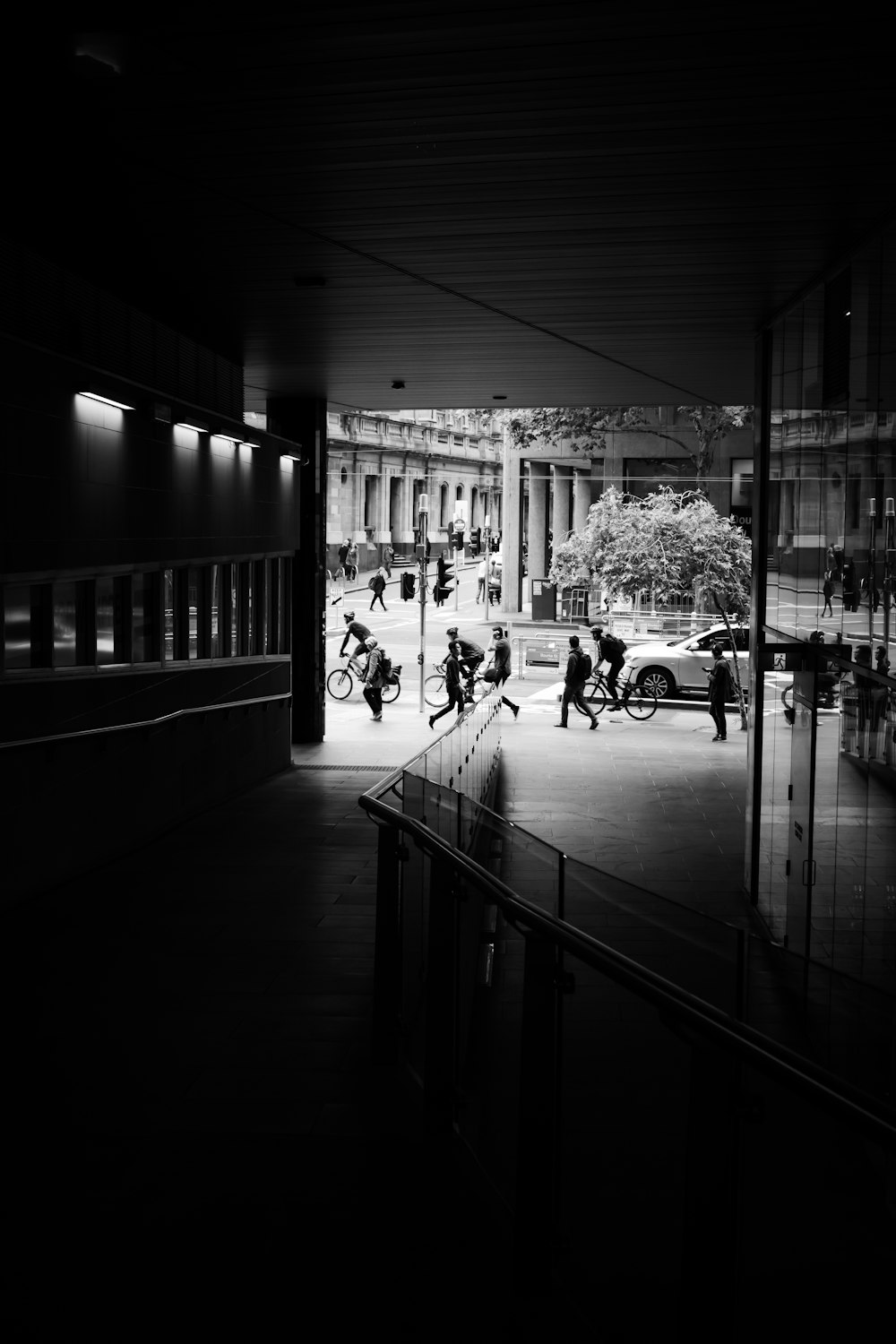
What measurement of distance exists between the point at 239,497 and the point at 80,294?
4.21 meters

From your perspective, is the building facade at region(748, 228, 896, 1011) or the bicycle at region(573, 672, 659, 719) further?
the bicycle at region(573, 672, 659, 719)

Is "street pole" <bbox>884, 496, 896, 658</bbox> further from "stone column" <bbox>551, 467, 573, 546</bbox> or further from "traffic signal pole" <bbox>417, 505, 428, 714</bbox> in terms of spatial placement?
"stone column" <bbox>551, 467, 573, 546</bbox>

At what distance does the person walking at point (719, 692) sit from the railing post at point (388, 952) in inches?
597

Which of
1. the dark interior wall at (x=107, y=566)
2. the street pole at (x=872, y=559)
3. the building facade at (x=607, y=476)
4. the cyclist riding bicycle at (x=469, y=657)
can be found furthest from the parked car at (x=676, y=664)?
the street pole at (x=872, y=559)

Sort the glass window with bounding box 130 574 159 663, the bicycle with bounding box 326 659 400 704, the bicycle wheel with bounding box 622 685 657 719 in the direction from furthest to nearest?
the bicycle with bounding box 326 659 400 704, the bicycle wheel with bounding box 622 685 657 719, the glass window with bounding box 130 574 159 663

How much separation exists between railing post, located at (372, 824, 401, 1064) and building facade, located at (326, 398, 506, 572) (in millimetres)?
38774

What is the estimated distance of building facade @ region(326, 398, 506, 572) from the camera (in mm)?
52688

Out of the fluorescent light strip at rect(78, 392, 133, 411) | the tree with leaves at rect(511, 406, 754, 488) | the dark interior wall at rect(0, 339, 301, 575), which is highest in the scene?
the tree with leaves at rect(511, 406, 754, 488)

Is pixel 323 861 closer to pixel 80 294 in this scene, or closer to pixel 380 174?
pixel 80 294

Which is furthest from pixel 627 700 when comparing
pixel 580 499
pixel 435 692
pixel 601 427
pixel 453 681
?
pixel 580 499

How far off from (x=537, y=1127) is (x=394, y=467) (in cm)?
5539

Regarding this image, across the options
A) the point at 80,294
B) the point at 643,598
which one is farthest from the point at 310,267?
the point at 643,598

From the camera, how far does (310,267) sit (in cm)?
939

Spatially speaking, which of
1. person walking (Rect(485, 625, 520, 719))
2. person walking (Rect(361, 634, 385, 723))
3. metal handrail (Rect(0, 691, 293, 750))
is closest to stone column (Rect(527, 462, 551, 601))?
person walking (Rect(485, 625, 520, 719))
